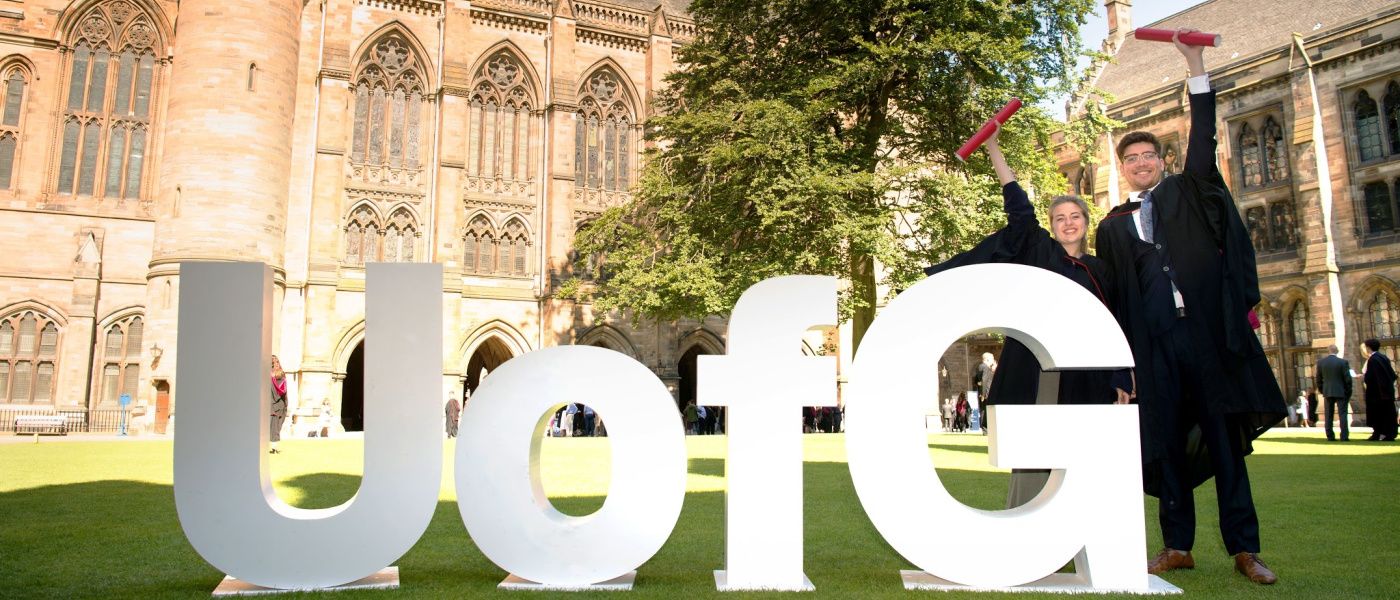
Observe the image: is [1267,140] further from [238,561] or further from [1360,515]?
[238,561]

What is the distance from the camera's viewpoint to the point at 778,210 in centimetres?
1363

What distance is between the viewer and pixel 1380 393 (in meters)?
13.0

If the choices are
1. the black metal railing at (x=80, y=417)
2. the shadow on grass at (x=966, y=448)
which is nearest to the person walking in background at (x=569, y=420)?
the black metal railing at (x=80, y=417)

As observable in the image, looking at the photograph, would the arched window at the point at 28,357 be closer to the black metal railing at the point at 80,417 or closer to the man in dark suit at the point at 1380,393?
the black metal railing at the point at 80,417

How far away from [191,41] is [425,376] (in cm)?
2101

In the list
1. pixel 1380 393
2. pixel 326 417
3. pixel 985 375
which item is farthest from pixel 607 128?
pixel 1380 393

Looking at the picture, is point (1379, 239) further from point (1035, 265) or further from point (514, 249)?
point (1035, 265)

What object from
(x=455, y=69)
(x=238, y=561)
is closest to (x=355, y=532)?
(x=238, y=561)

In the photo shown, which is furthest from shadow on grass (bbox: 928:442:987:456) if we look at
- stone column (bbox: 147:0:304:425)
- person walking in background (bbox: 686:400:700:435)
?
stone column (bbox: 147:0:304:425)

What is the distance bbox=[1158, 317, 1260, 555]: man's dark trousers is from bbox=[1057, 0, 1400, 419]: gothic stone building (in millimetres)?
28090

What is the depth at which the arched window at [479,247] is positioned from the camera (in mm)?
25609

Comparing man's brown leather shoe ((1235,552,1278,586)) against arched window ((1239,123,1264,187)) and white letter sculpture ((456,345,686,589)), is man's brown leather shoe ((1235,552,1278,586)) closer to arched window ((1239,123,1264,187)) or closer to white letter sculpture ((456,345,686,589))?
white letter sculpture ((456,345,686,589))

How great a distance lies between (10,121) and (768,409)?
28045 mm

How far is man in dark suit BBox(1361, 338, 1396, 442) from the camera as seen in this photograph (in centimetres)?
1241
